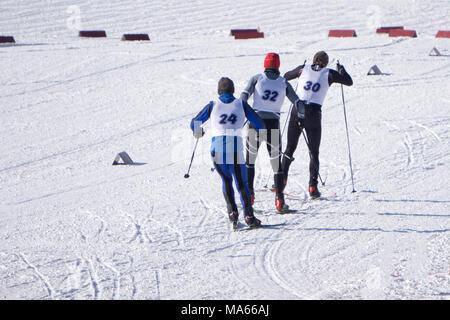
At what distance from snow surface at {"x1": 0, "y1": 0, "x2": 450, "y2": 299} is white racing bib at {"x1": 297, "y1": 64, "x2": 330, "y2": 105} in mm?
1348

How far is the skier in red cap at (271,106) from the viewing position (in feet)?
25.4

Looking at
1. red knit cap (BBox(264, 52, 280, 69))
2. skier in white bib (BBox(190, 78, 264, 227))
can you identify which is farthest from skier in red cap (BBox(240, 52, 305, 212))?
skier in white bib (BBox(190, 78, 264, 227))

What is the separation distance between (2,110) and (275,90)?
952 cm

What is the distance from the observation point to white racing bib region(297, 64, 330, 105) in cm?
817

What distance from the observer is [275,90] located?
7766 millimetres

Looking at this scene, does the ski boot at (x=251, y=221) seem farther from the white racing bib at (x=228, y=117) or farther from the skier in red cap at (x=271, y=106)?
the white racing bib at (x=228, y=117)

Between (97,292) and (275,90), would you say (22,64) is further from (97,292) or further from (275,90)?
(97,292)

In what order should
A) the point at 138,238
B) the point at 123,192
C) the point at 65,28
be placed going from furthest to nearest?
1. the point at 65,28
2. the point at 123,192
3. the point at 138,238

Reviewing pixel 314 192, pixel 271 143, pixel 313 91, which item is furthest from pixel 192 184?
pixel 313 91

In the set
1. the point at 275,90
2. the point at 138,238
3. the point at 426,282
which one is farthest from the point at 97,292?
the point at 275,90

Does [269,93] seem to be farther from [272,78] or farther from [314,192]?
[314,192]

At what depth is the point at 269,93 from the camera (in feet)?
25.5

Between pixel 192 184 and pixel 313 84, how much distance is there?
2.49 m

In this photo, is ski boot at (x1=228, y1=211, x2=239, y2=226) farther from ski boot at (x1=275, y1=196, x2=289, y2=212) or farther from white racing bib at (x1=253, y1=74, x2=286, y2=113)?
white racing bib at (x1=253, y1=74, x2=286, y2=113)
